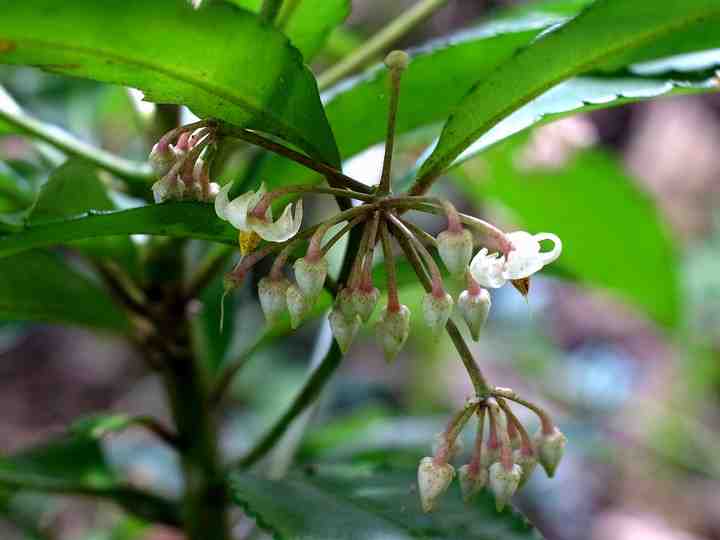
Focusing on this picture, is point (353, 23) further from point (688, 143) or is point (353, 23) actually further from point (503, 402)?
point (503, 402)

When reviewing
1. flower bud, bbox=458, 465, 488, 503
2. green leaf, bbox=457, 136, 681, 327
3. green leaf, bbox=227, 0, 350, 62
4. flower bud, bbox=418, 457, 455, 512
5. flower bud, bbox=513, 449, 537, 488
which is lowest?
flower bud, bbox=418, 457, 455, 512

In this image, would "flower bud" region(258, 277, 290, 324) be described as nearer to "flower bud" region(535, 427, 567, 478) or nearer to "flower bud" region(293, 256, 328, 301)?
"flower bud" region(293, 256, 328, 301)

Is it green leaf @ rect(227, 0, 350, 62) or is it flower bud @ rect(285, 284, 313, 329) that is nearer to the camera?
flower bud @ rect(285, 284, 313, 329)

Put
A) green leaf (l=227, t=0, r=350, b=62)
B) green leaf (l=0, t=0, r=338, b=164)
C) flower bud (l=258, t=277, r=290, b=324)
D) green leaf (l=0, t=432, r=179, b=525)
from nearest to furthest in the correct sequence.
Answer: green leaf (l=0, t=0, r=338, b=164)
flower bud (l=258, t=277, r=290, b=324)
green leaf (l=227, t=0, r=350, b=62)
green leaf (l=0, t=432, r=179, b=525)

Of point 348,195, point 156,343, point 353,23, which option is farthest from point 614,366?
point 348,195

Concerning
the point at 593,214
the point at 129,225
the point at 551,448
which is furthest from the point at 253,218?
the point at 593,214

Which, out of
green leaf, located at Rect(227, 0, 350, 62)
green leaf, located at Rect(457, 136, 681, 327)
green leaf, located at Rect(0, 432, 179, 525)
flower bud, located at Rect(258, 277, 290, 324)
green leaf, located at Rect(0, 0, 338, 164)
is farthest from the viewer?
green leaf, located at Rect(457, 136, 681, 327)

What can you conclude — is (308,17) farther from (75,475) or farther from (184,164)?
(75,475)

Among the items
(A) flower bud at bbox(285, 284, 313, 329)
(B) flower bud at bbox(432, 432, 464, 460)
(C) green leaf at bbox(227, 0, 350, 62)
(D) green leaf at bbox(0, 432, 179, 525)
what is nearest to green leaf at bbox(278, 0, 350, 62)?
(C) green leaf at bbox(227, 0, 350, 62)
